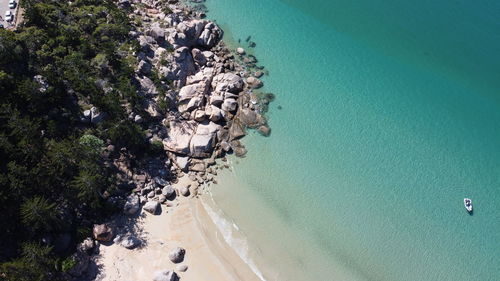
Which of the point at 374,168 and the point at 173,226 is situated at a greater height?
the point at 374,168

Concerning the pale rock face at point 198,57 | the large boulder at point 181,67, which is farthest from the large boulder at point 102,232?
the pale rock face at point 198,57

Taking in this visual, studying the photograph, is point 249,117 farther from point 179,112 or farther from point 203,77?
point 179,112

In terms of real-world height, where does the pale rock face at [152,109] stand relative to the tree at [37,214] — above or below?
above

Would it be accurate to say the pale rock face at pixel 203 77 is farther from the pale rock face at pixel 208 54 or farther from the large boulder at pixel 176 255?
the large boulder at pixel 176 255

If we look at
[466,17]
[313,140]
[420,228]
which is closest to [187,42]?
[313,140]

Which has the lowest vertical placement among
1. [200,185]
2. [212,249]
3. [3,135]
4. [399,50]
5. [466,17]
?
[212,249]

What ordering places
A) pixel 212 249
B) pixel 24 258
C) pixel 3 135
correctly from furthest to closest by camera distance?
pixel 212 249, pixel 3 135, pixel 24 258

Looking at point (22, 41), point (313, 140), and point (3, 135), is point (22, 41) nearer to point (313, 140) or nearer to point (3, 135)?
point (3, 135)
